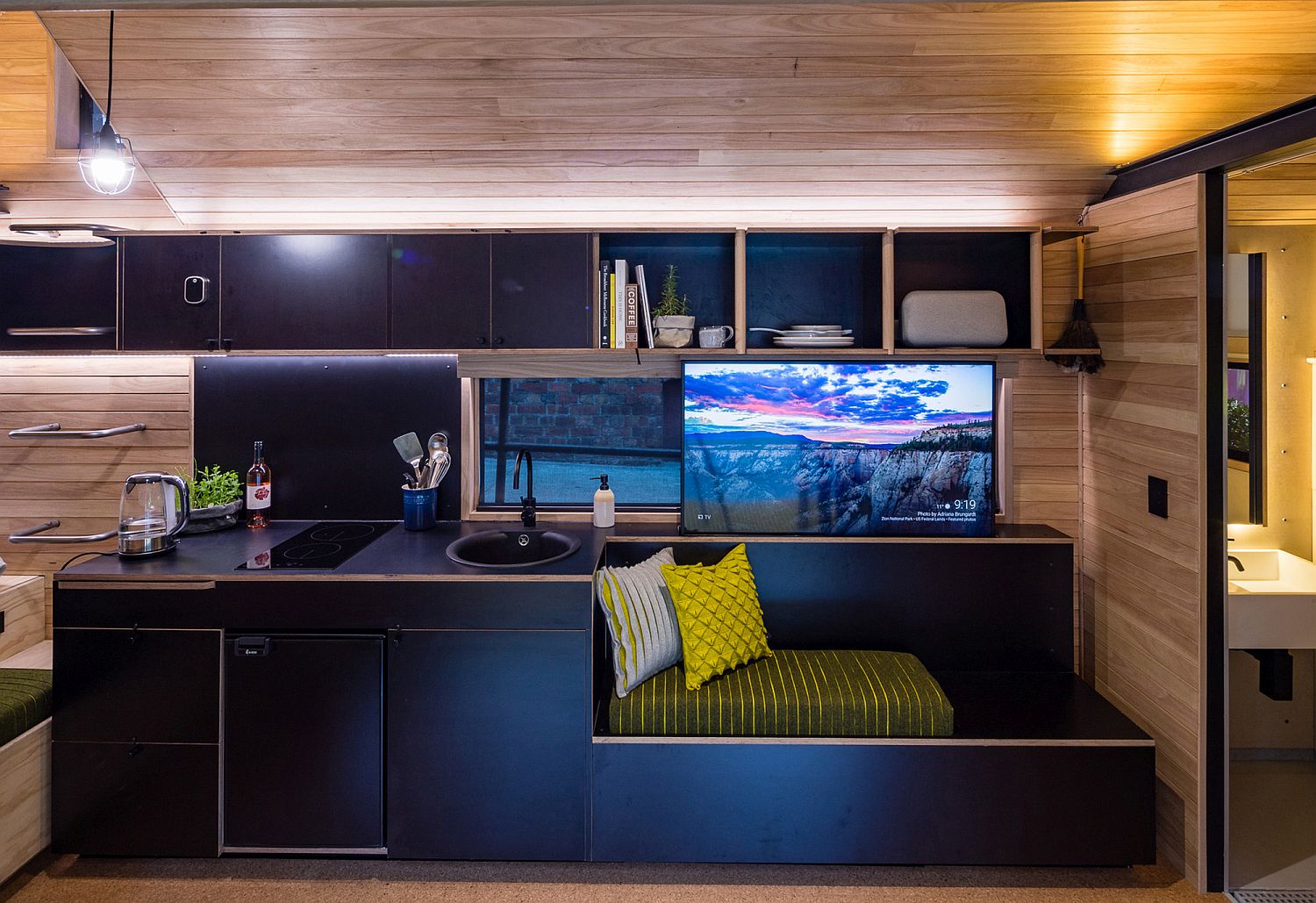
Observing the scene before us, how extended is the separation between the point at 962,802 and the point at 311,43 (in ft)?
9.55

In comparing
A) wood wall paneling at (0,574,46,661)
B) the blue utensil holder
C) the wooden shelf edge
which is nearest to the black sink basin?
the blue utensil holder

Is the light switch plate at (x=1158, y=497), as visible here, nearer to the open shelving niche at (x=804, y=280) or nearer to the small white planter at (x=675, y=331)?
the open shelving niche at (x=804, y=280)

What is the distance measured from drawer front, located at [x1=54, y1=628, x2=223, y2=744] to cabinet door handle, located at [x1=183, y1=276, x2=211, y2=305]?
1.14m

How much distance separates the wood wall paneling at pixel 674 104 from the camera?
2.23m

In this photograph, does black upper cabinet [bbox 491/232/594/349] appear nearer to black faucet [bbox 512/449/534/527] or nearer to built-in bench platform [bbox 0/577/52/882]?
black faucet [bbox 512/449/534/527]

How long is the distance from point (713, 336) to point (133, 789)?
229cm

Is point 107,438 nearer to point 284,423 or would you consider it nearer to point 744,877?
point 284,423

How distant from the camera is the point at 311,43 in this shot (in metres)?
2.32

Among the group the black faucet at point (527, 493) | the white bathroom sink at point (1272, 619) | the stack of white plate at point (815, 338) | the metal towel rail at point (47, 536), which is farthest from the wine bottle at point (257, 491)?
the white bathroom sink at point (1272, 619)

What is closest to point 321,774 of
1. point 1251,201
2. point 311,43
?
point 311,43

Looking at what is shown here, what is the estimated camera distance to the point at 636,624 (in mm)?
2449

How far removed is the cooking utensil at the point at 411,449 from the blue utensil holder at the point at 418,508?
0.06m

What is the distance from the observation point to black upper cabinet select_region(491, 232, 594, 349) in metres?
2.73

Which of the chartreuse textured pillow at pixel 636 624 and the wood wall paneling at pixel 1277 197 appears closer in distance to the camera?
the chartreuse textured pillow at pixel 636 624
